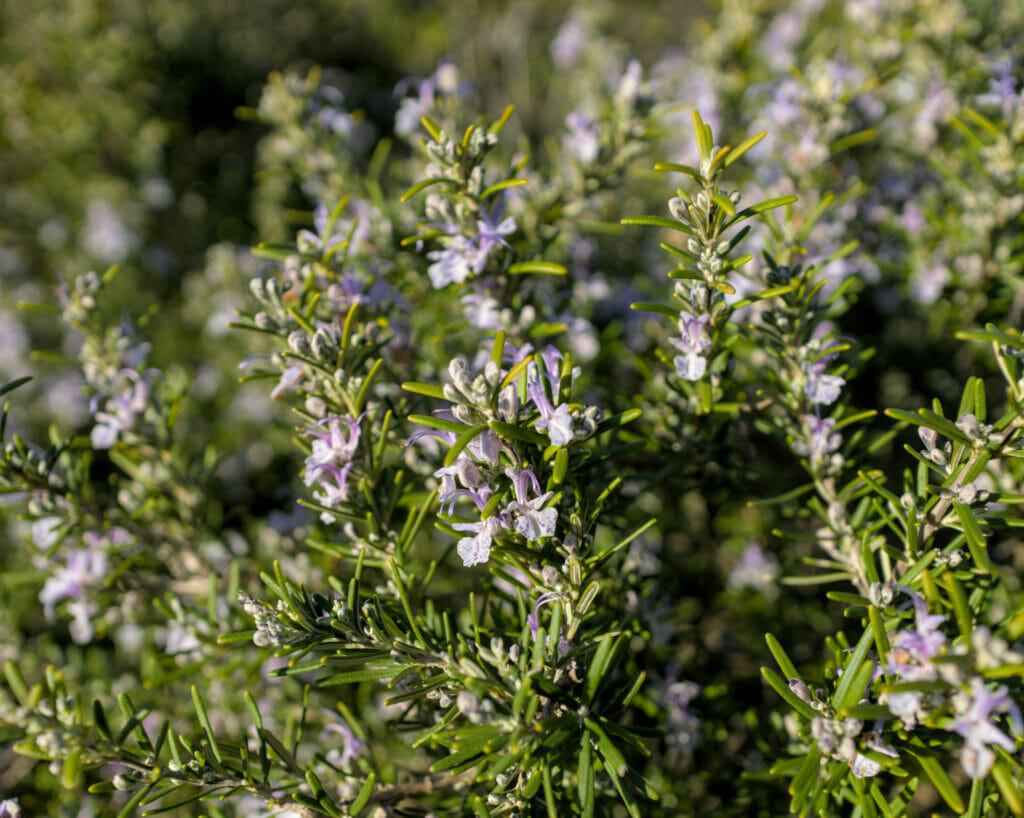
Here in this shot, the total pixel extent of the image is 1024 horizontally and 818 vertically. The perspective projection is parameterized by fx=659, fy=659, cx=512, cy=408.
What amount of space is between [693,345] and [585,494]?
41 centimetres

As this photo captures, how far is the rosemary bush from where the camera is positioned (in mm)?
1225

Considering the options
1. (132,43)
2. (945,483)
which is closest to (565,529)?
(945,483)

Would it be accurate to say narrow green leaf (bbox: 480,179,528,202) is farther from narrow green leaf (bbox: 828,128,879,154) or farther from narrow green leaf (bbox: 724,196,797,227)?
narrow green leaf (bbox: 828,128,879,154)

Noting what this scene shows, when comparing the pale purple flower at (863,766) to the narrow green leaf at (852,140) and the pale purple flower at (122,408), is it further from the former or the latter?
the pale purple flower at (122,408)

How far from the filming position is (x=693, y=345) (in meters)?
1.46

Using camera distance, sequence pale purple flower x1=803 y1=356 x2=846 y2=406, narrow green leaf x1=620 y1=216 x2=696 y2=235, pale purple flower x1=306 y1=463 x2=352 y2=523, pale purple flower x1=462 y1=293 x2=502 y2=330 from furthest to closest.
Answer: pale purple flower x1=462 y1=293 x2=502 y2=330 → pale purple flower x1=803 y1=356 x2=846 y2=406 → pale purple flower x1=306 y1=463 x2=352 y2=523 → narrow green leaf x1=620 y1=216 x2=696 y2=235

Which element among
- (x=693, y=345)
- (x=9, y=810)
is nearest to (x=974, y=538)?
(x=693, y=345)

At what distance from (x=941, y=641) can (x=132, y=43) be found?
578 centimetres

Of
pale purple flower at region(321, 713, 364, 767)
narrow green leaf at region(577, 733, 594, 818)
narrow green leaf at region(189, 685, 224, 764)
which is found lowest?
pale purple flower at region(321, 713, 364, 767)

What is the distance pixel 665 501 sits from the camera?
2395 mm

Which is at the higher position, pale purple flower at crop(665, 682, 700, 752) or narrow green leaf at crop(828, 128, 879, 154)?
narrow green leaf at crop(828, 128, 879, 154)

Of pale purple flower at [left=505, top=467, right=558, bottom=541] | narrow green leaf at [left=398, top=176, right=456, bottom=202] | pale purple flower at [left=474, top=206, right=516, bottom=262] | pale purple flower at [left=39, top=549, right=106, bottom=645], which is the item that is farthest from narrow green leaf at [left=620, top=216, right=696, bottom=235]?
pale purple flower at [left=39, top=549, right=106, bottom=645]

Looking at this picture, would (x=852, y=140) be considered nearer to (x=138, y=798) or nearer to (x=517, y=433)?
(x=517, y=433)

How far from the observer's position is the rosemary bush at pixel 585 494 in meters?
1.22
